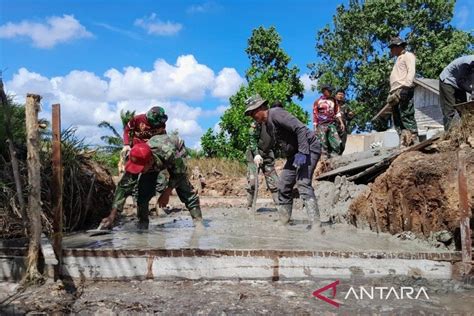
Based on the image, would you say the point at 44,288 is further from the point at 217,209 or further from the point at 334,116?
the point at 334,116

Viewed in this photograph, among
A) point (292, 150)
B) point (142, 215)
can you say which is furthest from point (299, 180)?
point (142, 215)

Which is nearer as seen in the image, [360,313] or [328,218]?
[360,313]

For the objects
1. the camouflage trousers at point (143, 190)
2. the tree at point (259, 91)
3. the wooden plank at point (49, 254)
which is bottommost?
the wooden plank at point (49, 254)

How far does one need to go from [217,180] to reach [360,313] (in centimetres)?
1120

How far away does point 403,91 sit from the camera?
23.5 ft

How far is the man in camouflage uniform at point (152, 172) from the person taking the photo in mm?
5762

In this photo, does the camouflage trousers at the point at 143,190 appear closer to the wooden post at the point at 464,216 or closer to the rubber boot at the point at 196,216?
the rubber boot at the point at 196,216

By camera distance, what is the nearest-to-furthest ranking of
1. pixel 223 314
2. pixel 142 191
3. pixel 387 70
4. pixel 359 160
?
1. pixel 223 314
2. pixel 142 191
3. pixel 359 160
4. pixel 387 70

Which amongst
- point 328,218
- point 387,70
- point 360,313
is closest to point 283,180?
point 328,218

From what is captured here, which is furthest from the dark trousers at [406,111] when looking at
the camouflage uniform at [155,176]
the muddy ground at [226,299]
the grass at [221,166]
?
the grass at [221,166]

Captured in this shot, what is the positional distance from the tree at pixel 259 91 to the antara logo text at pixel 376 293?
54.6ft

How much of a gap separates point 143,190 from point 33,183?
1.96 meters

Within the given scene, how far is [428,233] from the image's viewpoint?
5.52m

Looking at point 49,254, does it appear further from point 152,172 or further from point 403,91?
point 403,91
